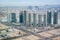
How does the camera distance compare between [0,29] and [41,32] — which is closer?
[0,29]

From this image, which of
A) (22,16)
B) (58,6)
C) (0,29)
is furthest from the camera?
(58,6)

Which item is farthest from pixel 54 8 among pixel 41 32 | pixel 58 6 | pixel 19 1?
pixel 19 1

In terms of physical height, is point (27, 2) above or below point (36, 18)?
above

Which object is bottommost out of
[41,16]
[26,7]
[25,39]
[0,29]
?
[25,39]

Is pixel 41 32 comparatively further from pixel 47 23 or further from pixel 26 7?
pixel 26 7

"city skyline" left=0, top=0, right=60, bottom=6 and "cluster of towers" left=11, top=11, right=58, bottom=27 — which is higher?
"city skyline" left=0, top=0, right=60, bottom=6

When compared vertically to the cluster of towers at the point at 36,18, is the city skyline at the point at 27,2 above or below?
above

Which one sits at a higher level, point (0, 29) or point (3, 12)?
point (3, 12)

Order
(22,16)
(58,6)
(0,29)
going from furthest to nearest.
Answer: (58,6) < (22,16) < (0,29)
